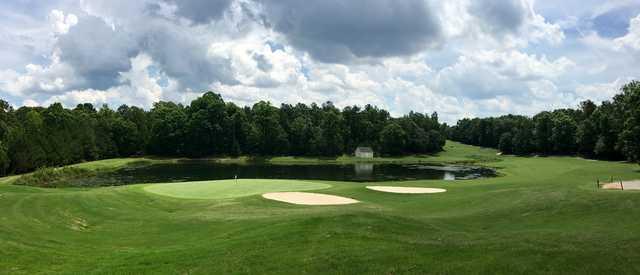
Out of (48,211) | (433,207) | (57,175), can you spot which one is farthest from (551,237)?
(57,175)

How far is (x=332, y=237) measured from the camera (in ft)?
47.3

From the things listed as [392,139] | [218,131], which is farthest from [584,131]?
[218,131]

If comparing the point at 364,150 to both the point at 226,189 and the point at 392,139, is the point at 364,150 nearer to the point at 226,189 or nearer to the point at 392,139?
the point at 392,139

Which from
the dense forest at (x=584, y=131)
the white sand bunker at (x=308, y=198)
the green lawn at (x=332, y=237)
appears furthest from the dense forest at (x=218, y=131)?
the green lawn at (x=332, y=237)

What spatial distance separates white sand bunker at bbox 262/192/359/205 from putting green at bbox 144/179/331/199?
2.66 meters

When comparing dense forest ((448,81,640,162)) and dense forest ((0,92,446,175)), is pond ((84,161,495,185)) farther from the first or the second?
dense forest ((448,81,640,162))

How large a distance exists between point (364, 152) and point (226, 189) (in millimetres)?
101189

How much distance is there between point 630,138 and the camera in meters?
64.7

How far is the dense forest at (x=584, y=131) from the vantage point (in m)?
65.2

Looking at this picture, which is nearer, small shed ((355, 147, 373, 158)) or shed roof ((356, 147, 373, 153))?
small shed ((355, 147, 373, 158))

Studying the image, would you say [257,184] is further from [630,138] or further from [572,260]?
[630,138]

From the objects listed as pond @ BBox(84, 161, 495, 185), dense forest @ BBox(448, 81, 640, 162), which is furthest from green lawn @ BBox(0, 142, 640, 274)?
dense forest @ BBox(448, 81, 640, 162)

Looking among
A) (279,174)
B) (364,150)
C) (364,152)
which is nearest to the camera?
(279,174)

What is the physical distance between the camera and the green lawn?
11.4 m
